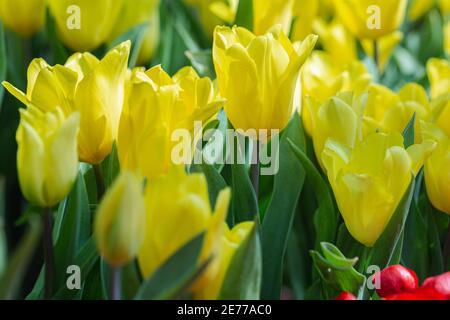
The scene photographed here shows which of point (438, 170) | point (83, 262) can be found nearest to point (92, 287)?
point (83, 262)

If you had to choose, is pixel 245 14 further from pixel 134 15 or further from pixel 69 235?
pixel 69 235

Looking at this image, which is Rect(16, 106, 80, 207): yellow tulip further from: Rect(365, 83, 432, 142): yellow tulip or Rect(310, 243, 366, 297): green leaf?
Rect(365, 83, 432, 142): yellow tulip

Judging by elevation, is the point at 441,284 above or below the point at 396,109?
below

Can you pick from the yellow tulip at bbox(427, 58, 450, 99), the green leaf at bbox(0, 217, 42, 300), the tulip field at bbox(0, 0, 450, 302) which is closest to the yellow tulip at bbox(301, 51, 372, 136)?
the tulip field at bbox(0, 0, 450, 302)

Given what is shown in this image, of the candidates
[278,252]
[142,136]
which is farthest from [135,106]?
[278,252]

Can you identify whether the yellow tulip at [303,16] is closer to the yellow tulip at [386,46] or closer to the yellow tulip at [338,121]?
the yellow tulip at [386,46]
